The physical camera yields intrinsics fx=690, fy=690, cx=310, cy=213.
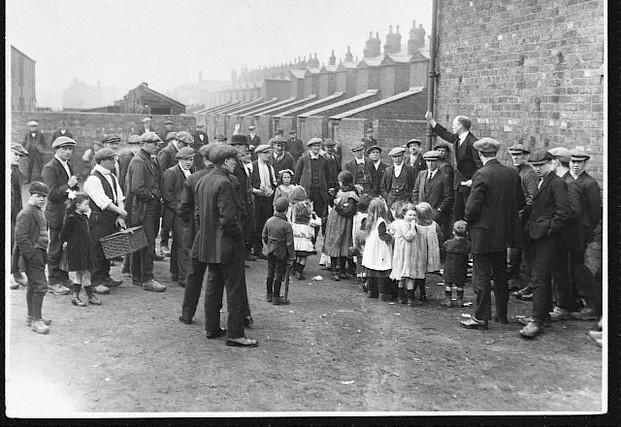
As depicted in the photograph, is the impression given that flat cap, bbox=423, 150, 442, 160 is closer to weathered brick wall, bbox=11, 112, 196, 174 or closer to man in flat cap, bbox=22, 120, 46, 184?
man in flat cap, bbox=22, 120, 46, 184

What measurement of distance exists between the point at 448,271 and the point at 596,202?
2.00 metres

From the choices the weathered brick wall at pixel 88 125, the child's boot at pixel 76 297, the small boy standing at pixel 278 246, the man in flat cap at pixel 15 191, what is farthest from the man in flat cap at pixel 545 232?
the weathered brick wall at pixel 88 125

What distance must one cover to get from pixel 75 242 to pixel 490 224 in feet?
15.9

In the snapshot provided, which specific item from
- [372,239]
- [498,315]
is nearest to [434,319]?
[498,315]

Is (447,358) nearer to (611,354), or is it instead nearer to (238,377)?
(611,354)

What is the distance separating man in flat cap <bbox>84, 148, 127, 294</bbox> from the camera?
29.2 feet

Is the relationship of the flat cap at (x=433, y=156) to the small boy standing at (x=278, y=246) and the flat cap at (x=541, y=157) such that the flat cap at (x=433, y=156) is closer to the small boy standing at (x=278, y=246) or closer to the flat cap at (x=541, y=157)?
the flat cap at (x=541, y=157)

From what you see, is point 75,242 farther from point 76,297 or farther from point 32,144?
point 32,144

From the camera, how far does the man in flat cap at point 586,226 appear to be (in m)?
7.88

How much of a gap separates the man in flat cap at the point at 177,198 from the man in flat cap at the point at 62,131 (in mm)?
10346

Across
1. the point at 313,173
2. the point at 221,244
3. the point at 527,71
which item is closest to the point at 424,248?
the point at 221,244

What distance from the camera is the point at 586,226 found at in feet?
25.8

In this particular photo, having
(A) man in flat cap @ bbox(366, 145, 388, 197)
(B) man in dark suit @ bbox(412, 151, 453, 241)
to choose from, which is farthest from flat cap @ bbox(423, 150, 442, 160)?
(A) man in flat cap @ bbox(366, 145, 388, 197)

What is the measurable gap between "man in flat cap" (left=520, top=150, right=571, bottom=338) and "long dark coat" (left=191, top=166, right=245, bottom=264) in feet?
10.7
